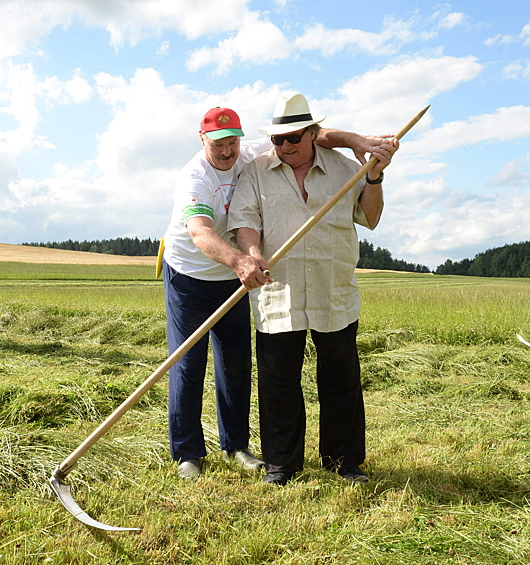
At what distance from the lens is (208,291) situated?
3289 millimetres

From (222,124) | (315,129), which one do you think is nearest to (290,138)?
(315,129)

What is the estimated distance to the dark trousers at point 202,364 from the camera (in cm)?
329

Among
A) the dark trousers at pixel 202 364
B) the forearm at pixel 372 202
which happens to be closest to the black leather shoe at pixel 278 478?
the dark trousers at pixel 202 364

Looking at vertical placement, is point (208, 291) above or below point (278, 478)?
above

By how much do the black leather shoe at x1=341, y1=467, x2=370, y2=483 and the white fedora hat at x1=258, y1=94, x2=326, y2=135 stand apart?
6.11ft

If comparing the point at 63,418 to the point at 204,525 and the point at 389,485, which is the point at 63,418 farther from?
the point at 389,485

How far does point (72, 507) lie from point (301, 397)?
4.22 feet

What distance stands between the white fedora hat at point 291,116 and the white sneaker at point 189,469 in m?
1.89

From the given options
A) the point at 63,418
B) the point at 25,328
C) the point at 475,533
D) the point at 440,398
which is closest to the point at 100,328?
the point at 25,328

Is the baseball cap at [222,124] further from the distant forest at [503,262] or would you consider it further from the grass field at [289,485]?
the distant forest at [503,262]

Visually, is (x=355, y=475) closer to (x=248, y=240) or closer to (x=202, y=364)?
(x=202, y=364)

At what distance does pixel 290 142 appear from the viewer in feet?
9.59

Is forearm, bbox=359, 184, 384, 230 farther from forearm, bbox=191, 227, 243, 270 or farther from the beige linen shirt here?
forearm, bbox=191, 227, 243, 270

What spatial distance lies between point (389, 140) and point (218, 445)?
7.01 ft
